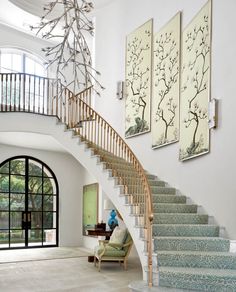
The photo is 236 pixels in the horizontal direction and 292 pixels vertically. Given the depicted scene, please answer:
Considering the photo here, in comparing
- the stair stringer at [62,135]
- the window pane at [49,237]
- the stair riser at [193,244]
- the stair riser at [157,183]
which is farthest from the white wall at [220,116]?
the window pane at [49,237]

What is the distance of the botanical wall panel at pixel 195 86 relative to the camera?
7867 millimetres

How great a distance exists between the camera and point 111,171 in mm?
8609

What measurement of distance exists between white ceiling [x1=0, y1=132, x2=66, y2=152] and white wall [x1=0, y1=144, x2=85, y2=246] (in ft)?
2.11

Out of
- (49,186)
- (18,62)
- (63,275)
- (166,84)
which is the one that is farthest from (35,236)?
(166,84)

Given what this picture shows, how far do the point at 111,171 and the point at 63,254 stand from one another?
3951mm

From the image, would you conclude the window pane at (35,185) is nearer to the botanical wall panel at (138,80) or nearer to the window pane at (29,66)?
the window pane at (29,66)

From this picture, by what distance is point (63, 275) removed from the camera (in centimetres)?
785

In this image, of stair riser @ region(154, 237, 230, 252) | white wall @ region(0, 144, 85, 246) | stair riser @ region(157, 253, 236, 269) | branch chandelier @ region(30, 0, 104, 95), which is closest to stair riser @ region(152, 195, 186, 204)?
stair riser @ region(154, 237, 230, 252)

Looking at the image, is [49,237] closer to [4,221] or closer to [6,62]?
[4,221]

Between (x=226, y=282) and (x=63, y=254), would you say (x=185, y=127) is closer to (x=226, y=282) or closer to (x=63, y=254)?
(x=226, y=282)

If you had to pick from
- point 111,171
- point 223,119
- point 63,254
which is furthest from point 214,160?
point 63,254

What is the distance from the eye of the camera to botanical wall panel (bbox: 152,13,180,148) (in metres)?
9.02

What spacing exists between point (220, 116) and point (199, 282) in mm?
3170

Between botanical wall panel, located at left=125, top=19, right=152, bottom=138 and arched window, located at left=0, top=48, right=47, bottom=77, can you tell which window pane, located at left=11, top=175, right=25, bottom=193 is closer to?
arched window, located at left=0, top=48, right=47, bottom=77
